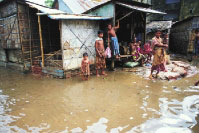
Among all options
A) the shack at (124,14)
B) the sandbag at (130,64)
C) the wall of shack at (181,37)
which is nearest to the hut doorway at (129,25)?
the shack at (124,14)

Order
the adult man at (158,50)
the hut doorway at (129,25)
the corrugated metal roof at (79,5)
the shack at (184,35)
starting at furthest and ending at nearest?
the corrugated metal roof at (79,5) < the shack at (184,35) < the hut doorway at (129,25) < the adult man at (158,50)

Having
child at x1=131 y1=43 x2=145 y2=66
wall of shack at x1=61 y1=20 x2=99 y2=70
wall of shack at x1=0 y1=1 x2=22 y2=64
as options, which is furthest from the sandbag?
wall of shack at x1=0 y1=1 x2=22 y2=64

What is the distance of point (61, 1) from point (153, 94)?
44.5 feet

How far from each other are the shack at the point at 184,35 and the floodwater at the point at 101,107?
8.52 meters

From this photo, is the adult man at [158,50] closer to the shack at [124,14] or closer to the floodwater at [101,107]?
the floodwater at [101,107]

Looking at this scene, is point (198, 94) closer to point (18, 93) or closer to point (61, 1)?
point (18, 93)

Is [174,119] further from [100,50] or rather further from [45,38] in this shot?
[45,38]

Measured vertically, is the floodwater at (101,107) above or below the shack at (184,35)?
below

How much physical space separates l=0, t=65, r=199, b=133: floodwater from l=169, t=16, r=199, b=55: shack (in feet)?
28.0

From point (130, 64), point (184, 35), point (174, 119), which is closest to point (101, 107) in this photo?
point (174, 119)

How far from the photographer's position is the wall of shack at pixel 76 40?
20.9 feet

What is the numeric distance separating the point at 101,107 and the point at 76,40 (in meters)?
3.92

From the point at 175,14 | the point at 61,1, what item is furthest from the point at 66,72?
the point at 175,14

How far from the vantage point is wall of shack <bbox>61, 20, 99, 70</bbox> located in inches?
251
